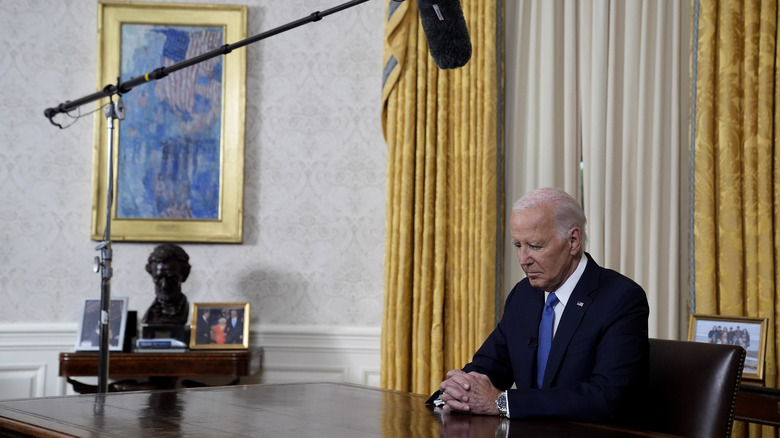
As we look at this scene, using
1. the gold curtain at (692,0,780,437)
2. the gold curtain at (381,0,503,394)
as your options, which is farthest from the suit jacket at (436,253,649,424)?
the gold curtain at (381,0,503,394)

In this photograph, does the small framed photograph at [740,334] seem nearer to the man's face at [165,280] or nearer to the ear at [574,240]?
the ear at [574,240]

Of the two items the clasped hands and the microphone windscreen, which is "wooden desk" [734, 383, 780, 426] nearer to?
the clasped hands

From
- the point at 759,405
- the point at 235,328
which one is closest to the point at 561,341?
the point at 759,405

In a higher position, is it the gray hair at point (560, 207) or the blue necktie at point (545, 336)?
the gray hair at point (560, 207)

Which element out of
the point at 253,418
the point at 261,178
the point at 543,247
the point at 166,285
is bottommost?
the point at 253,418

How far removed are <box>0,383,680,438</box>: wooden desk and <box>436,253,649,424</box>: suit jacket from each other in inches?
5.4

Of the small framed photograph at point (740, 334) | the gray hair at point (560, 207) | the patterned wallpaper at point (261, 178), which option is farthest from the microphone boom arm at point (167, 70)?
the small framed photograph at point (740, 334)

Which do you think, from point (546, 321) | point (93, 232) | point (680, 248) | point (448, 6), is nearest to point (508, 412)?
point (546, 321)

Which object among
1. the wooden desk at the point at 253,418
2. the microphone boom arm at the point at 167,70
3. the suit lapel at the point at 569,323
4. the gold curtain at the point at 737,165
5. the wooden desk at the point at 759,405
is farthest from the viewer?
the gold curtain at the point at 737,165

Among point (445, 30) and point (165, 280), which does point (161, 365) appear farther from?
point (445, 30)

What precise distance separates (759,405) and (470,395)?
1.59 metres

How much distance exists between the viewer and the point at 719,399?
254cm

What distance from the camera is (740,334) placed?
3799 millimetres

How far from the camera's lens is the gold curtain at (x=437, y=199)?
484cm
